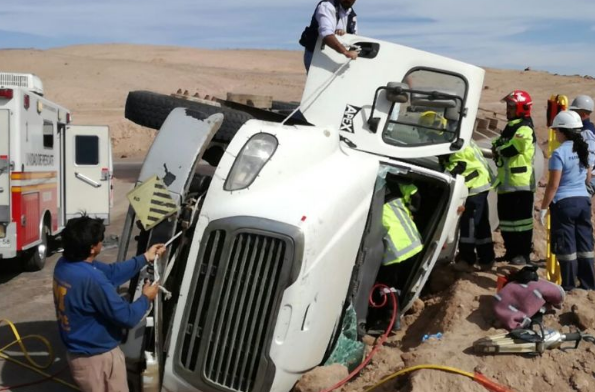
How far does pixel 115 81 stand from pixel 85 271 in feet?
147

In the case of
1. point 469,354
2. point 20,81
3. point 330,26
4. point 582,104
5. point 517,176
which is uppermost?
point 330,26

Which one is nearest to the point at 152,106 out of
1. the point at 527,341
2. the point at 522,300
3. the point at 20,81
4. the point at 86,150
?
the point at 522,300

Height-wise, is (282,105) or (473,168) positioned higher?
(282,105)

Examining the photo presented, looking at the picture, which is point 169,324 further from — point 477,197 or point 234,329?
point 477,197

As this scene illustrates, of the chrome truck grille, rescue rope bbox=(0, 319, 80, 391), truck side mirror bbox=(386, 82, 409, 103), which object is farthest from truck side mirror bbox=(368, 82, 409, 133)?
rescue rope bbox=(0, 319, 80, 391)

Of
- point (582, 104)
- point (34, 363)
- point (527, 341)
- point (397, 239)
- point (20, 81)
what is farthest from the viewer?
point (20, 81)

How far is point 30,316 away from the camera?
8.08 m

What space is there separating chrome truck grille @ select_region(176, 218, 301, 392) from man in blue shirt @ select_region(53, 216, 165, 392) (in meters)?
0.37

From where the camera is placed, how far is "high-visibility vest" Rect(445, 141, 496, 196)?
21.8ft

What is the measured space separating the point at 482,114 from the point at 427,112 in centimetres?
971

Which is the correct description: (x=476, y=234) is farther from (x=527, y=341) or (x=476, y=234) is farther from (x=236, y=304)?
(x=236, y=304)

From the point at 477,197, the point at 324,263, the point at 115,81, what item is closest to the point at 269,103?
the point at 477,197

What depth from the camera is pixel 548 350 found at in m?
5.49

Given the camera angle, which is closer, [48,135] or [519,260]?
[519,260]
